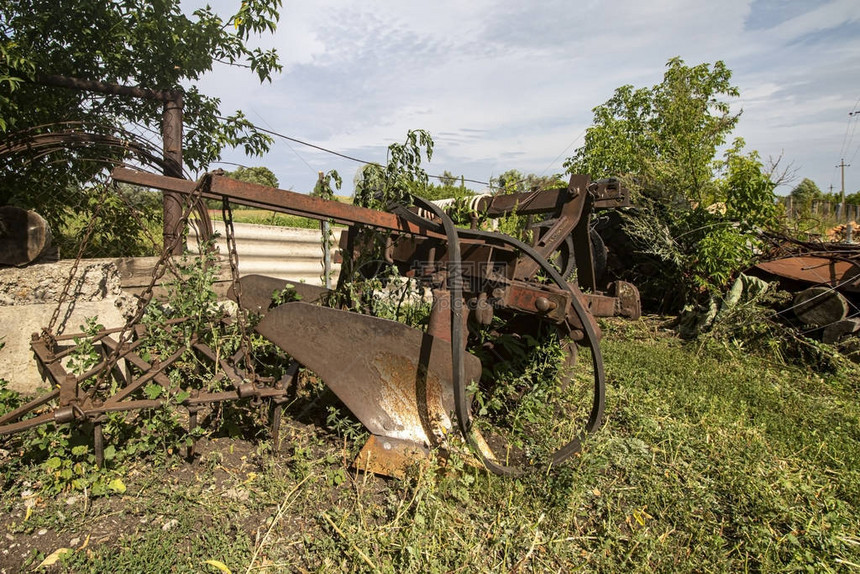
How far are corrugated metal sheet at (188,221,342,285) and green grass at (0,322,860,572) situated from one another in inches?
146

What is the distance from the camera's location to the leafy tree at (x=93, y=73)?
3686 mm

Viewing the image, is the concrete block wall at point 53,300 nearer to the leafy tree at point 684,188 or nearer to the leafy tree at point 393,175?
the leafy tree at point 393,175

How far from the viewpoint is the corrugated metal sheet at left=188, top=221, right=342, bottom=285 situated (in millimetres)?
6355

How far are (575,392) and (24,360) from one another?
429 cm

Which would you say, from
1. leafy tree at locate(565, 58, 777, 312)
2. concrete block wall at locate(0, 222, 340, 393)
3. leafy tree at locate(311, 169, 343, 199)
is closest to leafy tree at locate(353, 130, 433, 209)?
leafy tree at locate(311, 169, 343, 199)

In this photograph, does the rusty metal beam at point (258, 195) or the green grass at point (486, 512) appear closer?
the green grass at point (486, 512)

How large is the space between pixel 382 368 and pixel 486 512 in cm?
97

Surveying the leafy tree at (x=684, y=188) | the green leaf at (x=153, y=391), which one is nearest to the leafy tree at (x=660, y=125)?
the leafy tree at (x=684, y=188)

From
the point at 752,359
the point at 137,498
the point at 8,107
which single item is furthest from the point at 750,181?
the point at 8,107

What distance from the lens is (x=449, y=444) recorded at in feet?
8.73

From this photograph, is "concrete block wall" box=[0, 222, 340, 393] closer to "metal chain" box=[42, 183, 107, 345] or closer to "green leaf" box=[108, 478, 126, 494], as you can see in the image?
"metal chain" box=[42, 183, 107, 345]

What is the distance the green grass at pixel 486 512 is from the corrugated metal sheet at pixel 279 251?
3713 mm

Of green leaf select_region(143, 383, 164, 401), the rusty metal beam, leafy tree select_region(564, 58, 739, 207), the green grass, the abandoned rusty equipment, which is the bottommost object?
the green grass

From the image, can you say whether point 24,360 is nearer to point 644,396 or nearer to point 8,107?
point 8,107
